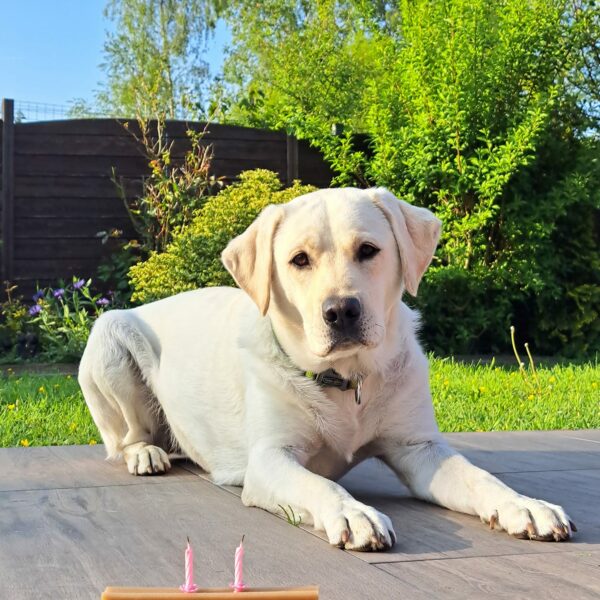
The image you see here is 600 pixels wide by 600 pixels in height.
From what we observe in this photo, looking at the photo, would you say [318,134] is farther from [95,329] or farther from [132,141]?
[95,329]

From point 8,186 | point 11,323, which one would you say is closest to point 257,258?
point 11,323

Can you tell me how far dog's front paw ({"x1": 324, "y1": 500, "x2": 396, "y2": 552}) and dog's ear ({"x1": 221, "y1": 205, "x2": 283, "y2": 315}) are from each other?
904 mm

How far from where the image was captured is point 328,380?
10.3 ft

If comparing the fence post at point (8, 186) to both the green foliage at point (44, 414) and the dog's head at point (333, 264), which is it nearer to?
the green foliage at point (44, 414)

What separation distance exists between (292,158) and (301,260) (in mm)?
7848

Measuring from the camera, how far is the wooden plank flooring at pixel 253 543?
85.0 inches

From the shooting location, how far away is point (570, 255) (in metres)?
10.5

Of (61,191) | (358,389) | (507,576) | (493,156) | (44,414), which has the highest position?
(493,156)

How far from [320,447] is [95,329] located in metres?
1.46

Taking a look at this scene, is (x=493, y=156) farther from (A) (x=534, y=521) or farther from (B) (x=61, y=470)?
(A) (x=534, y=521)

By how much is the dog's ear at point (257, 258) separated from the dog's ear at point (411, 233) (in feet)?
1.24

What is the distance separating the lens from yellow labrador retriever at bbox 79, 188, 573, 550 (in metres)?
2.76


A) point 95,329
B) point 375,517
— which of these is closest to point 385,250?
point 375,517

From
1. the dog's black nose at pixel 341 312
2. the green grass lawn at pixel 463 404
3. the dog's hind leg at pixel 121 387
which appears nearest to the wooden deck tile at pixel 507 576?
the dog's black nose at pixel 341 312
